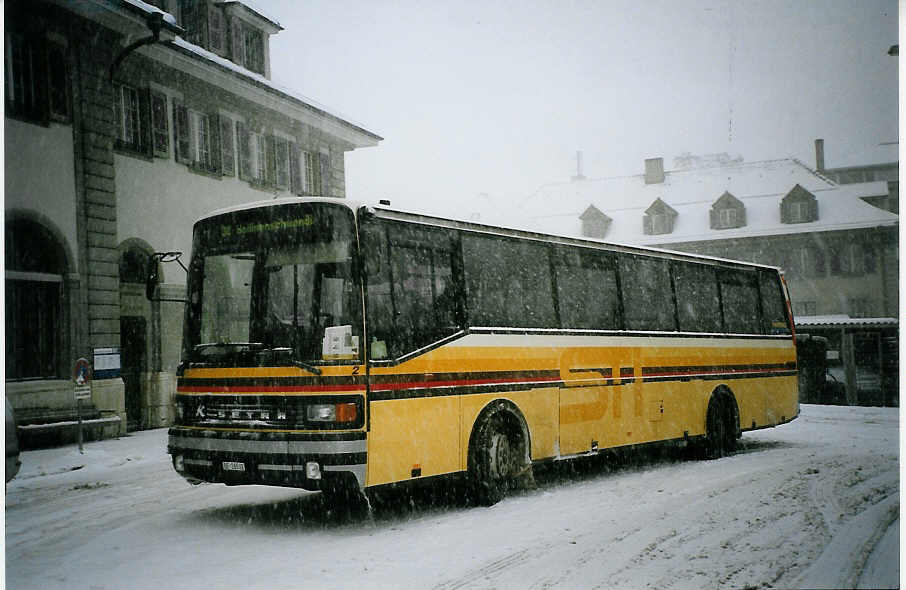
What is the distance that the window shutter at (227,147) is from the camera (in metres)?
15.3

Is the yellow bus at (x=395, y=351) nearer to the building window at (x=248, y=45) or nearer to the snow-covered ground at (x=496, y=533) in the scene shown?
the snow-covered ground at (x=496, y=533)

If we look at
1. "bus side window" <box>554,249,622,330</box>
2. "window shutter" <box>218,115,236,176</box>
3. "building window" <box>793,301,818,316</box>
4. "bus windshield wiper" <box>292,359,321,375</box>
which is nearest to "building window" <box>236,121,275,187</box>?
"window shutter" <box>218,115,236,176</box>

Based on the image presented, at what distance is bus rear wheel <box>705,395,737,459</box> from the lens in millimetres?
12930

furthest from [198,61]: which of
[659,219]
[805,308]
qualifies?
[805,308]

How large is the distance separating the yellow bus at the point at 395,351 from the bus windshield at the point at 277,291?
14 mm

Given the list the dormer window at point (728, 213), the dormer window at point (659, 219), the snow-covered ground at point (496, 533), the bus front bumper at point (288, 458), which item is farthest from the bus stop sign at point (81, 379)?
the dormer window at point (728, 213)

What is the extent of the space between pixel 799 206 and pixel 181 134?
9.57 metres

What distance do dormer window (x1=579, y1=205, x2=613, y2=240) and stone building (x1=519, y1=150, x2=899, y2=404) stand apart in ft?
0.05

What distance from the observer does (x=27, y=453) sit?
41.7 ft

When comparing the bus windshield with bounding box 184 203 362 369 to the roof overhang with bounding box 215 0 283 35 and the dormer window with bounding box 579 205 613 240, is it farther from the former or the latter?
the dormer window with bounding box 579 205 613 240

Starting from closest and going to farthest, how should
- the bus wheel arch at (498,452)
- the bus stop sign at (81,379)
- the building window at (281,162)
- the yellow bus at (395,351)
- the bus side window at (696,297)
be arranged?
the yellow bus at (395,351) < the bus wheel arch at (498,452) < the bus side window at (696,297) < the bus stop sign at (81,379) < the building window at (281,162)

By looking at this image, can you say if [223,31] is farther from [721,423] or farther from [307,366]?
[721,423]

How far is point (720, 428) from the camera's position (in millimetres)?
13078

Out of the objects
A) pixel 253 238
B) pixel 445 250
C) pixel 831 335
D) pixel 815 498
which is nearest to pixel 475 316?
pixel 445 250
